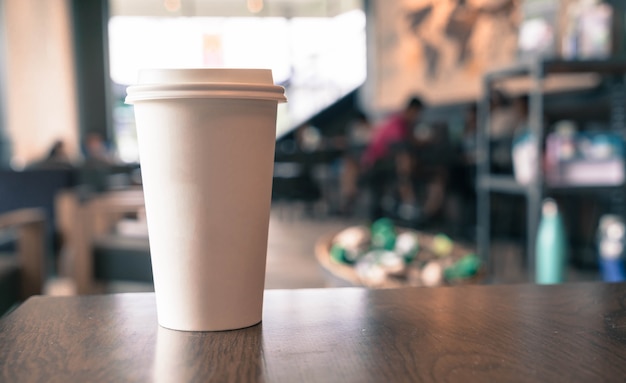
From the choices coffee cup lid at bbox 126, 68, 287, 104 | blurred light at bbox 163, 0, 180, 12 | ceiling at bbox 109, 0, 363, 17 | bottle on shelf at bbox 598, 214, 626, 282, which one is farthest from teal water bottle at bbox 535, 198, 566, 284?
blurred light at bbox 163, 0, 180, 12

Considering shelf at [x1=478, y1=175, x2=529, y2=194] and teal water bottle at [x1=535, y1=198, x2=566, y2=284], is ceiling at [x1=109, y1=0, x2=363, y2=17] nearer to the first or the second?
shelf at [x1=478, y1=175, x2=529, y2=194]

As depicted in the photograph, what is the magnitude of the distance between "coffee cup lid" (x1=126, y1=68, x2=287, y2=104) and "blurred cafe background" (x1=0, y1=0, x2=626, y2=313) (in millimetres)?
64

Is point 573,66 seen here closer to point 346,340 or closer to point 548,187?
point 548,187

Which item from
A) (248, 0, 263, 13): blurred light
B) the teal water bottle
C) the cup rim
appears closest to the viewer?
the cup rim

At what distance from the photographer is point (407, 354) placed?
50 centimetres

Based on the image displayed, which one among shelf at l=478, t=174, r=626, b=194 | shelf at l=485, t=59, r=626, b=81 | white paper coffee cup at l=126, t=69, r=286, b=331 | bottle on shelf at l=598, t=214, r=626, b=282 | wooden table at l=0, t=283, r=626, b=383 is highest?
shelf at l=485, t=59, r=626, b=81

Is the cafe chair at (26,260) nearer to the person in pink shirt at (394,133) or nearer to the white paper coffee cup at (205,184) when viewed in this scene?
the white paper coffee cup at (205,184)

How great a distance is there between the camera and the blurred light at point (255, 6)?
12.6 meters

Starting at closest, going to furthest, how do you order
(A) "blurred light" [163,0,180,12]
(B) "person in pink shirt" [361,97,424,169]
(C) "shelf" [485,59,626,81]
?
(C) "shelf" [485,59,626,81] < (B) "person in pink shirt" [361,97,424,169] < (A) "blurred light" [163,0,180,12]

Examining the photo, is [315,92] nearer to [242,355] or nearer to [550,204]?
[550,204]

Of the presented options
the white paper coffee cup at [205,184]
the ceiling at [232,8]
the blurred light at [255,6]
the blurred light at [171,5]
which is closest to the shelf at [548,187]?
the white paper coffee cup at [205,184]

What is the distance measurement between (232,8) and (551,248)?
11197 mm

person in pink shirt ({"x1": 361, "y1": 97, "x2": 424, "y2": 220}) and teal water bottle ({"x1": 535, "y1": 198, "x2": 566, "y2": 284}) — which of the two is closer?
teal water bottle ({"x1": 535, "y1": 198, "x2": 566, "y2": 284})

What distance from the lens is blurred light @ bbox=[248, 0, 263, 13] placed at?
12648mm
